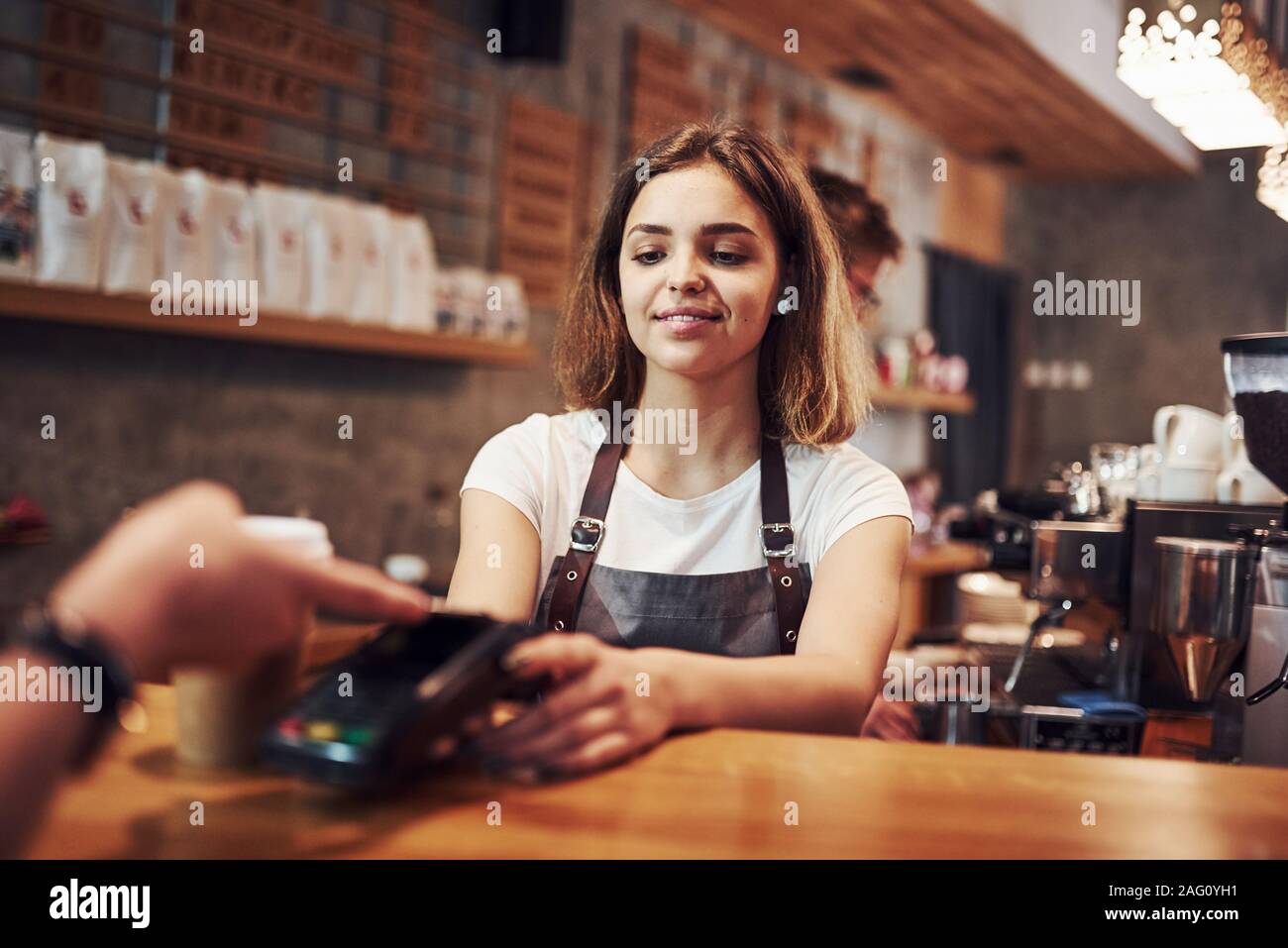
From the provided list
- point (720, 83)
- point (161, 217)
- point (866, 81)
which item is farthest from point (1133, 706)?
point (866, 81)

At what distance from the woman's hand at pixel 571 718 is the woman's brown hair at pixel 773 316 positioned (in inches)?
34.5

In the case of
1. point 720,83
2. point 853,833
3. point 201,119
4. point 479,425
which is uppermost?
point 720,83

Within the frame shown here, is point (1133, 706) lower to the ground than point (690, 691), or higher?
lower

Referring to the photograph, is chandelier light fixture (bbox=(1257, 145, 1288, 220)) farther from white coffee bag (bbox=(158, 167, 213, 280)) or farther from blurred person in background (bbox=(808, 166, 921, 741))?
white coffee bag (bbox=(158, 167, 213, 280))

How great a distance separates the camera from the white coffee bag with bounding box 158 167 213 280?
276cm

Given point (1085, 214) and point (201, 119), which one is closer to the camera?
point (201, 119)

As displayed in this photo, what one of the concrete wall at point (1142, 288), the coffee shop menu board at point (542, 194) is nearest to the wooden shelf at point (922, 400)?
the concrete wall at point (1142, 288)

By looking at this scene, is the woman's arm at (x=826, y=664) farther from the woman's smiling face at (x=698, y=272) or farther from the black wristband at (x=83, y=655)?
the black wristband at (x=83, y=655)

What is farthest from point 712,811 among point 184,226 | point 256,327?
point 256,327

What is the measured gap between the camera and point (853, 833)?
2.72 ft

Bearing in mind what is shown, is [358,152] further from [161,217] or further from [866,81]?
→ [866,81]

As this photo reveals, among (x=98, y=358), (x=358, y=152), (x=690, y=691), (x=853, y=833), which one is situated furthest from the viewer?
(x=358, y=152)

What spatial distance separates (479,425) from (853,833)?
3563mm

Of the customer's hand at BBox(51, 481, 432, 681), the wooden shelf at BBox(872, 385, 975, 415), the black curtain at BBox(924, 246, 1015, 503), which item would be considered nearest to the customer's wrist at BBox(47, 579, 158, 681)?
the customer's hand at BBox(51, 481, 432, 681)
